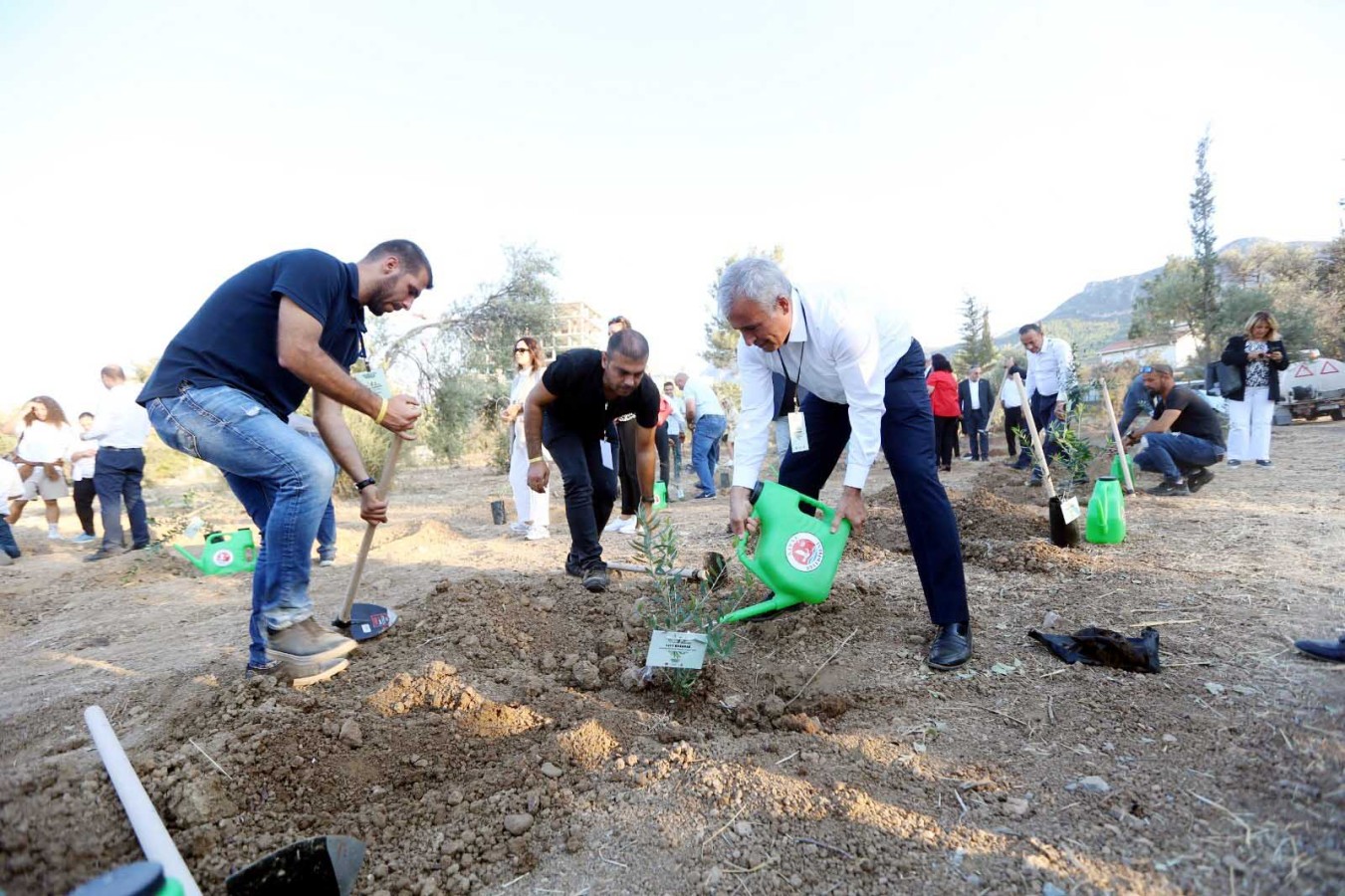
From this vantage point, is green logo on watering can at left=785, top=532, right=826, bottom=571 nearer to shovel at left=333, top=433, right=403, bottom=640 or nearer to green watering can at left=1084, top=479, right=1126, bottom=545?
shovel at left=333, top=433, right=403, bottom=640

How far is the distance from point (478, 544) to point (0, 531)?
4.84 m

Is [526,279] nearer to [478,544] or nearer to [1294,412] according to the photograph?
[478,544]

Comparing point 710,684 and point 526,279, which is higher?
point 526,279

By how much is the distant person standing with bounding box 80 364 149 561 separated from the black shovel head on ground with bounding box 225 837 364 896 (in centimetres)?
610

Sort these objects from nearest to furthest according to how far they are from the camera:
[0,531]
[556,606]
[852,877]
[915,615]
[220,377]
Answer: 1. [852,877]
2. [220,377]
3. [915,615]
4. [556,606]
5. [0,531]

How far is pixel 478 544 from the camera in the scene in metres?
5.86

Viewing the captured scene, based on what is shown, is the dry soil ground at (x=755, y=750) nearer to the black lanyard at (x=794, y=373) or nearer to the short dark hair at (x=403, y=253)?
the black lanyard at (x=794, y=373)

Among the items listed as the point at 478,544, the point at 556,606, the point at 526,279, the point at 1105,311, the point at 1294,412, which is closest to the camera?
the point at 556,606

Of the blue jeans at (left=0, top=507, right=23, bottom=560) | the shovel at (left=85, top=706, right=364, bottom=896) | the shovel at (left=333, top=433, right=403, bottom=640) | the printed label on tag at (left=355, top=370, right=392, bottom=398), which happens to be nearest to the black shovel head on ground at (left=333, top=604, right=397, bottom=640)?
the shovel at (left=333, top=433, right=403, bottom=640)

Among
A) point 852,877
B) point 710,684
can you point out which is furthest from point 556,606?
point 852,877

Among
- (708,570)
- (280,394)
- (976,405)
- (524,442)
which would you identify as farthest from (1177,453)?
(280,394)

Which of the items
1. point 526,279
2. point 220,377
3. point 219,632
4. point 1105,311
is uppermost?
point 1105,311

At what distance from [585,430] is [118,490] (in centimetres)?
521

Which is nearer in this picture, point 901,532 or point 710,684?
point 710,684
